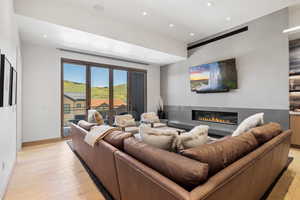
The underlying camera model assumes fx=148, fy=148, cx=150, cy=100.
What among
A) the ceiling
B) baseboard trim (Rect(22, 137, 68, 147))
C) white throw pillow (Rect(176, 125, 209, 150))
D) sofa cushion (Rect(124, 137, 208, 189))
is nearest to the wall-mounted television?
the ceiling

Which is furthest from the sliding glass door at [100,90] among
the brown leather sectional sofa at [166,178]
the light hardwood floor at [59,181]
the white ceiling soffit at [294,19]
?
the white ceiling soffit at [294,19]

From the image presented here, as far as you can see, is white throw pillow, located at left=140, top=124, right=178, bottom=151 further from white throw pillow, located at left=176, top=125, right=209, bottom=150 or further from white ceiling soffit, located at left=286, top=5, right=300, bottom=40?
white ceiling soffit, located at left=286, top=5, right=300, bottom=40

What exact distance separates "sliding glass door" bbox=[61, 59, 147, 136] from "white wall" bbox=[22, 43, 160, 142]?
231mm

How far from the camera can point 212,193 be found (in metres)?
0.87

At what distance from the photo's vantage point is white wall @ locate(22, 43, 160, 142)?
4113mm

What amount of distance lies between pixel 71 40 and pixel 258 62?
196 inches

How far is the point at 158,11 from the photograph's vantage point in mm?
3535

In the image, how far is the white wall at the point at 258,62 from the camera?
3537mm

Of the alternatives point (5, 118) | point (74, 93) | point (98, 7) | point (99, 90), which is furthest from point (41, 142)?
point (98, 7)

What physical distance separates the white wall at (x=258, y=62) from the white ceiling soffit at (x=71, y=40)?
6.44 feet

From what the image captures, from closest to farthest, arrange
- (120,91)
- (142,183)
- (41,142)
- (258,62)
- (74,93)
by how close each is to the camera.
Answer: (142,183) < (258,62) < (41,142) < (74,93) < (120,91)

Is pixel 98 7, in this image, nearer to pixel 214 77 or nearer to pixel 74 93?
pixel 74 93

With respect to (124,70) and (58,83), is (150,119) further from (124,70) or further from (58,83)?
(58,83)

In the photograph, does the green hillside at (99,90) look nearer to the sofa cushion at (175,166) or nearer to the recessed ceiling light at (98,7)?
the recessed ceiling light at (98,7)
